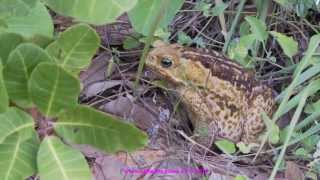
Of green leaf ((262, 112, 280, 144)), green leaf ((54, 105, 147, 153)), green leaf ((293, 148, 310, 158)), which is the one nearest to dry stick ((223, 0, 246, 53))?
green leaf ((262, 112, 280, 144))

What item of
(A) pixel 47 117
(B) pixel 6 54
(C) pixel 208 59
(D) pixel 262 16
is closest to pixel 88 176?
(A) pixel 47 117

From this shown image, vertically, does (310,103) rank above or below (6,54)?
below

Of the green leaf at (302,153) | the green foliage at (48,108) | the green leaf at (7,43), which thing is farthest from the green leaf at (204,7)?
the green leaf at (7,43)

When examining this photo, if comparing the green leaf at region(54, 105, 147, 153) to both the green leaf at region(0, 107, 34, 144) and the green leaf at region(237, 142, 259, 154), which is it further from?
the green leaf at region(237, 142, 259, 154)

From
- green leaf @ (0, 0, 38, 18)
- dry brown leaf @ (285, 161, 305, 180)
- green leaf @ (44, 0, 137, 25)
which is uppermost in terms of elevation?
green leaf @ (44, 0, 137, 25)

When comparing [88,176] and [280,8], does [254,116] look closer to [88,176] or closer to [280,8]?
[280,8]

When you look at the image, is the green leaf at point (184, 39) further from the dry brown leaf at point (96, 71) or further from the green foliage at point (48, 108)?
the green foliage at point (48, 108)

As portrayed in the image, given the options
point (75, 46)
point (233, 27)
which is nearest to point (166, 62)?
point (233, 27)
